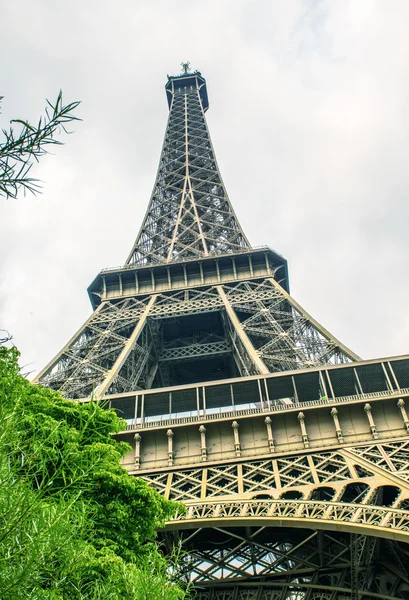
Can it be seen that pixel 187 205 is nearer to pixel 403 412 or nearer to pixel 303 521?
pixel 403 412

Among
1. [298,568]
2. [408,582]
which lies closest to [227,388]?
[298,568]

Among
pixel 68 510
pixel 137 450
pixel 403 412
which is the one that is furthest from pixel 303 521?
pixel 68 510

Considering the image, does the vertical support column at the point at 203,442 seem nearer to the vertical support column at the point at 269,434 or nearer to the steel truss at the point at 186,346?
the vertical support column at the point at 269,434

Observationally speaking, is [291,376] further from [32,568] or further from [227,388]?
[32,568]

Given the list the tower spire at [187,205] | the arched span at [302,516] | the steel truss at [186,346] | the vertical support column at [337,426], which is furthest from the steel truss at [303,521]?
the tower spire at [187,205]

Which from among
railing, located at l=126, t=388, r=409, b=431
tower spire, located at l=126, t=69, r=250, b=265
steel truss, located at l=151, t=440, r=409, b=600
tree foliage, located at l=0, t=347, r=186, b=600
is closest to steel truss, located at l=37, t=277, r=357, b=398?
railing, located at l=126, t=388, r=409, b=431
